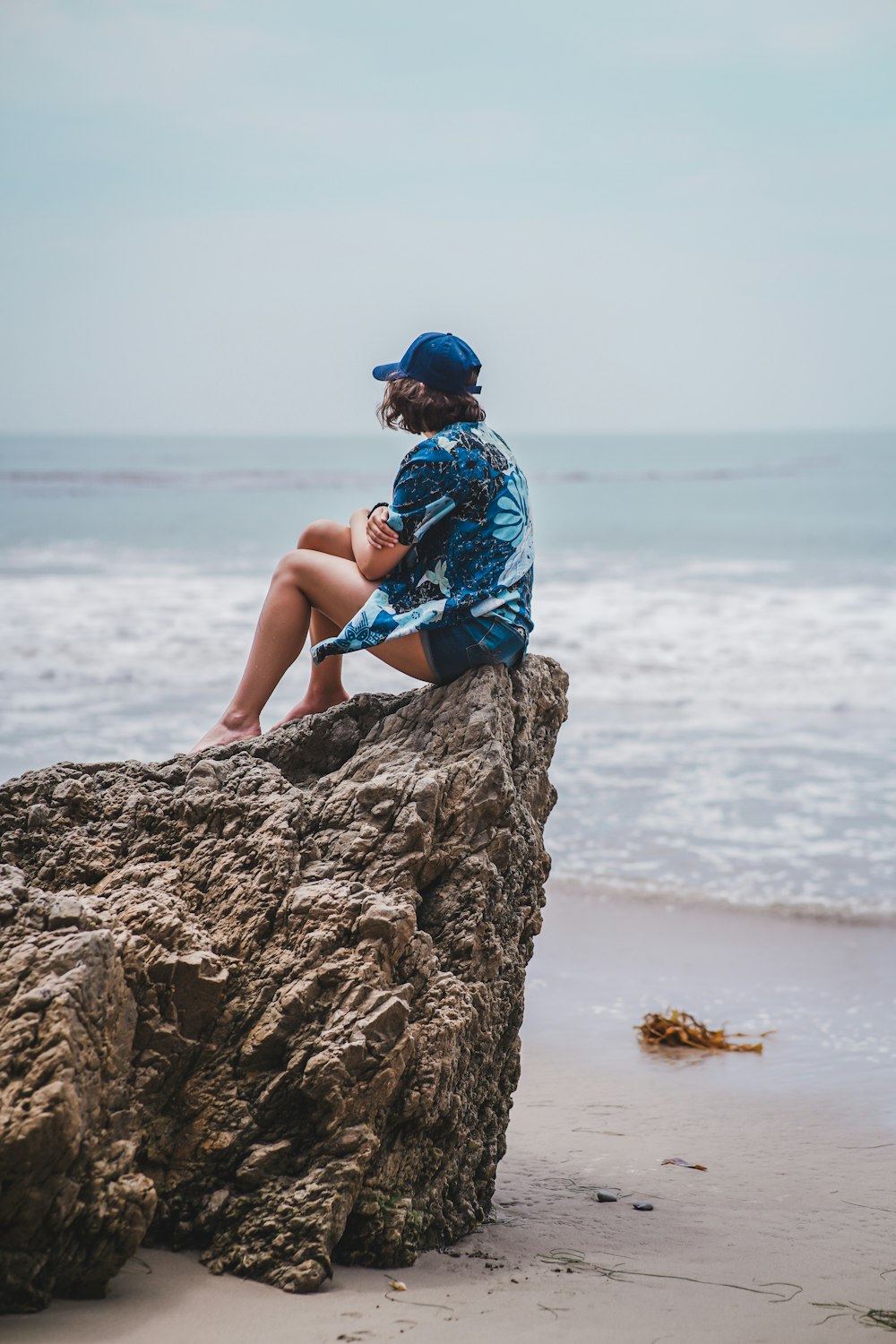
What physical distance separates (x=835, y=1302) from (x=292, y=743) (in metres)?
1.90

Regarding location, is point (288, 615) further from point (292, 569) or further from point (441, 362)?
point (441, 362)

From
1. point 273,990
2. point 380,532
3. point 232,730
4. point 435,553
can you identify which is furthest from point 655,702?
point 273,990

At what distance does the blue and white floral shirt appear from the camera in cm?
364

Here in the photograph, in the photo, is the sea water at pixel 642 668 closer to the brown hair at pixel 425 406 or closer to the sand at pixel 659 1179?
the sand at pixel 659 1179

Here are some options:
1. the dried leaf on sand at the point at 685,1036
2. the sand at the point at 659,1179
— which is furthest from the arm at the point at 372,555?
the dried leaf on sand at the point at 685,1036

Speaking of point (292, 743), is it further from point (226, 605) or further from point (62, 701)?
point (226, 605)

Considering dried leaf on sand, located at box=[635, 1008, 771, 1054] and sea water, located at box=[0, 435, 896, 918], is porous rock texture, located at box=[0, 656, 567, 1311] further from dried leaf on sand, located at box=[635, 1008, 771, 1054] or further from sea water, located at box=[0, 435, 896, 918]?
sea water, located at box=[0, 435, 896, 918]

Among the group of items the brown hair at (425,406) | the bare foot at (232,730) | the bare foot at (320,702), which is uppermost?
the brown hair at (425,406)

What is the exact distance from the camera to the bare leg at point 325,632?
4.02 meters

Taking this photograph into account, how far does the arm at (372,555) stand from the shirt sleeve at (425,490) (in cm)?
7

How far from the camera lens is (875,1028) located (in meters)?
5.35

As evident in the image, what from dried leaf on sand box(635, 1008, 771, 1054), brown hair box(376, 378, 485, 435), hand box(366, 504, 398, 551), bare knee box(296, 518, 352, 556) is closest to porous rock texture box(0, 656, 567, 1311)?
hand box(366, 504, 398, 551)

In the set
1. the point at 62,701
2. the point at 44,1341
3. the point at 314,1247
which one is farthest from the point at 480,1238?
the point at 62,701

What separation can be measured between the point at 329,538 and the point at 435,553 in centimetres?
43
